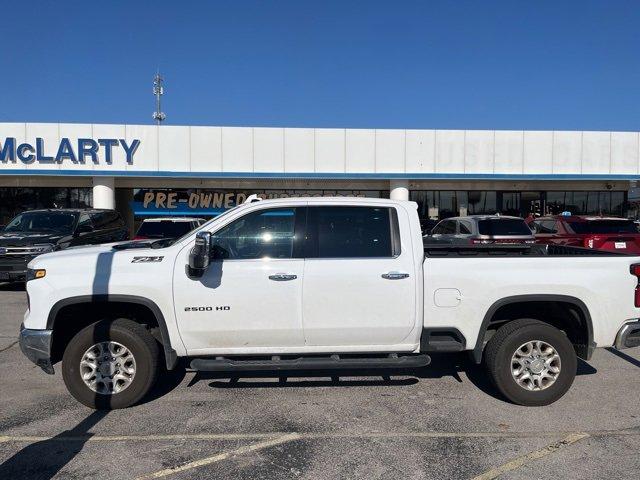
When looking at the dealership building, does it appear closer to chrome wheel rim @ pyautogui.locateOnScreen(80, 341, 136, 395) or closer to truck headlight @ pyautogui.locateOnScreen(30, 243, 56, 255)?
truck headlight @ pyautogui.locateOnScreen(30, 243, 56, 255)

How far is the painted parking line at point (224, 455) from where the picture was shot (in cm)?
358

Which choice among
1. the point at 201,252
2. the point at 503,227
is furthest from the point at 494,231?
the point at 201,252

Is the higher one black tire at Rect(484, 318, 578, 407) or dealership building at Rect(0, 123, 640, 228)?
dealership building at Rect(0, 123, 640, 228)

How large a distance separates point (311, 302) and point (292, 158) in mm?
16269

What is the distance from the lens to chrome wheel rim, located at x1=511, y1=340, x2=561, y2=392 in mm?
4832

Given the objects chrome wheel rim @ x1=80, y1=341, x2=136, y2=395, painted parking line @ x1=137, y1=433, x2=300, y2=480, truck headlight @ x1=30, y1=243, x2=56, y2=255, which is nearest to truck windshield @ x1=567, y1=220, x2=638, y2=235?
painted parking line @ x1=137, y1=433, x2=300, y2=480

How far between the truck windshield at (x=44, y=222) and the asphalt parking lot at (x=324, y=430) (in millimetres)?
7192

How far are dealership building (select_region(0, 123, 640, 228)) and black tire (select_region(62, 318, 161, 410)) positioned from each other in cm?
1575

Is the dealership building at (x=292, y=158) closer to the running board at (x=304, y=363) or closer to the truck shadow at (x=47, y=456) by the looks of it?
the running board at (x=304, y=363)

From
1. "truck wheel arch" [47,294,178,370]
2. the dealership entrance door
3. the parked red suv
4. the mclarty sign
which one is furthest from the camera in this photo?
the dealership entrance door

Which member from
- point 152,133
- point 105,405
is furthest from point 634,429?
point 152,133

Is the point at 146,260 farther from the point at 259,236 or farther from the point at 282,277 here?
the point at 282,277

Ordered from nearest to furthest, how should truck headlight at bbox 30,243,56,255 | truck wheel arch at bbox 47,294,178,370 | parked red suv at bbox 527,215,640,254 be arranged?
truck wheel arch at bbox 47,294,178,370
truck headlight at bbox 30,243,56,255
parked red suv at bbox 527,215,640,254

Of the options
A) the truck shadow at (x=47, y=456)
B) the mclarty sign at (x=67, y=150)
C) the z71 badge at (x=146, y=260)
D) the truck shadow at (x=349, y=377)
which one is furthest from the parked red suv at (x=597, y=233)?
the mclarty sign at (x=67, y=150)
